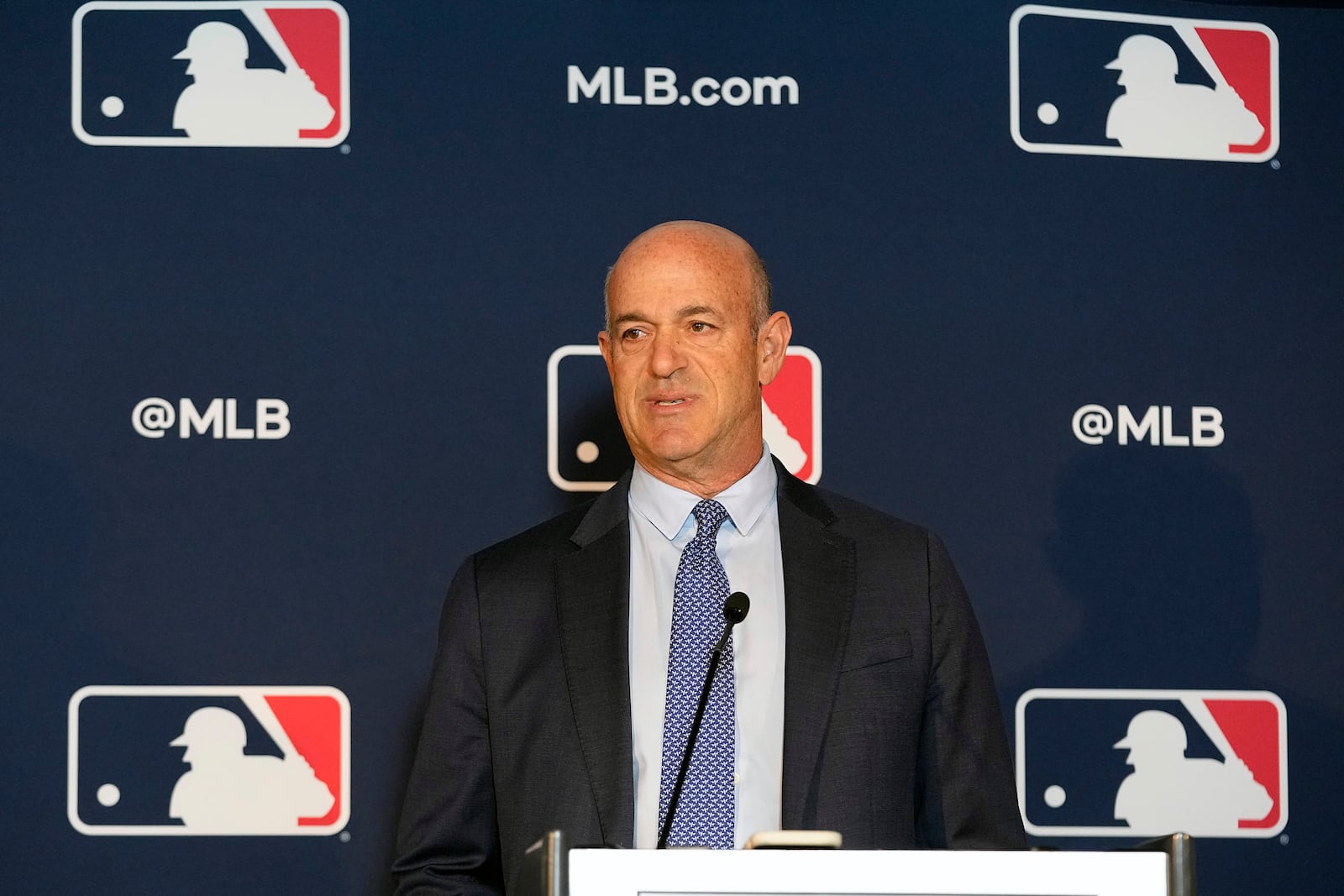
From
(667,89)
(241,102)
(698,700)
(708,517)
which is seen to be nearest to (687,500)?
(708,517)

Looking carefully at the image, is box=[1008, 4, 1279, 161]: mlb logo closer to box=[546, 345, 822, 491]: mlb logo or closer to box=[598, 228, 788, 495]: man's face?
box=[546, 345, 822, 491]: mlb logo

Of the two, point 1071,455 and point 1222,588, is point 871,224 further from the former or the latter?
point 1222,588

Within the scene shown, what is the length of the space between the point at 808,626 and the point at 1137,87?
162 cm

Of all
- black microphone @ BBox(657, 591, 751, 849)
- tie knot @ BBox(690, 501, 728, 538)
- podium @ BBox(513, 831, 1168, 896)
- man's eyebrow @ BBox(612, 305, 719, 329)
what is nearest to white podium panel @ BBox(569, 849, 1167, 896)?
podium @ BBox(513, 831, 1168, 896)

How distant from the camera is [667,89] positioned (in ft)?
10.8

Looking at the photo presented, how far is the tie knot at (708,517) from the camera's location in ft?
8.05

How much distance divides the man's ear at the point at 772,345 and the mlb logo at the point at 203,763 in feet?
3.87

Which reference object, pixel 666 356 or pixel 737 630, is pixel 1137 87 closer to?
pixel 666 356

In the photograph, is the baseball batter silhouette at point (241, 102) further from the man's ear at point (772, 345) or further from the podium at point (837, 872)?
the podium at point (837, 872)

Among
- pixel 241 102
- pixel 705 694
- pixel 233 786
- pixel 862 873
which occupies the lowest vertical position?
pixel 233 786

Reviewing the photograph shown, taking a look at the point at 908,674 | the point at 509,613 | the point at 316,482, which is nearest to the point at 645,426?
the point at 509,613

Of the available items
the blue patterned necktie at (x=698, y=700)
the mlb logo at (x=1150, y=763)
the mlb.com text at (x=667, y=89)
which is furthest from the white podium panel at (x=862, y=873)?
the mlb.com text at (x=667, y=89)

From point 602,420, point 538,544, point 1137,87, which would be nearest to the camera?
point 538,544

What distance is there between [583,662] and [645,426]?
39 centimetres
